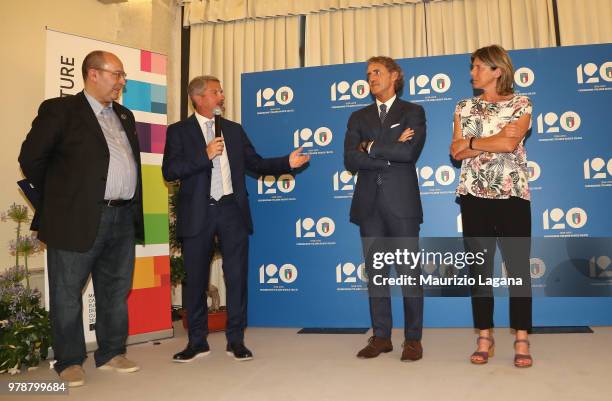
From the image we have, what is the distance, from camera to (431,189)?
14.1 feet

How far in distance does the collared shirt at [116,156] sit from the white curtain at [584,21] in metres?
4.34

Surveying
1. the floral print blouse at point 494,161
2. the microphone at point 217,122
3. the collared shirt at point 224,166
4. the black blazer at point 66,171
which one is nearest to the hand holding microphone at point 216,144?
the microphone at point 217,122

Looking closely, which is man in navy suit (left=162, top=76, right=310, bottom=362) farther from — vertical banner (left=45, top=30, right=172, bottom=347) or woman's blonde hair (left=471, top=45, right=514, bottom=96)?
woman's blonde hair (left=471, top=45, right=514, bottom=96)

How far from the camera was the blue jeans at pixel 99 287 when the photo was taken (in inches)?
116

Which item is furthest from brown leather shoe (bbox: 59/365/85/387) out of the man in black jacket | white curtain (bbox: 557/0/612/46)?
white curtain (bbox: 557/0/612/46)

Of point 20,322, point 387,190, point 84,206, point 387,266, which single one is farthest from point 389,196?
point 20,322

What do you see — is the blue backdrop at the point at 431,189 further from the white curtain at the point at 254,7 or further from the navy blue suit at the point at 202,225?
the white curtain at the point at 254,7

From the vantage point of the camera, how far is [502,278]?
4.02 m

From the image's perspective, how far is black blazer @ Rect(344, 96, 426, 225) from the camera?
3250 mm

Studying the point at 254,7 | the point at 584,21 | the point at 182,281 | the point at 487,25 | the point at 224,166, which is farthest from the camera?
the point at 254,7

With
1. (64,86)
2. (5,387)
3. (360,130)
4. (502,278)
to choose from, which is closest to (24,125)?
(64,86)

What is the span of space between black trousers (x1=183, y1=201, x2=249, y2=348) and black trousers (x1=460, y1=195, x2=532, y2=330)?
141 cm

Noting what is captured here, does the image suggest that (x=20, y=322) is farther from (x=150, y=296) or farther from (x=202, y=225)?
(x=202, y=225)

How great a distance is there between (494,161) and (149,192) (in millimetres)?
2583
